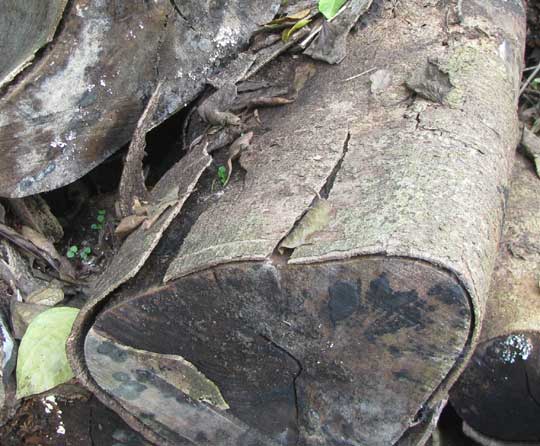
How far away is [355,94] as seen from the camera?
1942mm

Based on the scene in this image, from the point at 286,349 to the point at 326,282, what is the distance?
0.71 feet

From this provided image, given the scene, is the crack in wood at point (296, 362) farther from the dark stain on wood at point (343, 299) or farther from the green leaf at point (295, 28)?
the green leaf at point (295, 28)

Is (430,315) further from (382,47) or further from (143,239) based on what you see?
(382,47)

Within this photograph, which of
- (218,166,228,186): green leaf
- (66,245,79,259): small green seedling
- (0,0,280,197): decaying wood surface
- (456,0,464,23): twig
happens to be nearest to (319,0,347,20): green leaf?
(0,0,280,197): decaying wood surface

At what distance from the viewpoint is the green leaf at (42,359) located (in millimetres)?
1891

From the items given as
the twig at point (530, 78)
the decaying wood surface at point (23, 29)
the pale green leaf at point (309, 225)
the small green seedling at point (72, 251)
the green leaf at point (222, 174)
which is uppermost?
the decaying wood surface at point (23, 29)

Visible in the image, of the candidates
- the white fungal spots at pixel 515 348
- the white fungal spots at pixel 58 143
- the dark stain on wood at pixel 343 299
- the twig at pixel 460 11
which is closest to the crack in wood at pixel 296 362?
the dark stain on wood at pixel 343 299

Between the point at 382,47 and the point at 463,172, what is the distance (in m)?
0.58

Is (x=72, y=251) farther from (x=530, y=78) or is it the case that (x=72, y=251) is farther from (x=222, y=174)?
(x=530, y=78)

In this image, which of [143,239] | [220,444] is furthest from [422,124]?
[220,444]

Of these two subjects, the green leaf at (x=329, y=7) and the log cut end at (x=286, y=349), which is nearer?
the log cut end at (x=286, y=349)

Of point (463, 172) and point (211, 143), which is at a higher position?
point (211, 143)

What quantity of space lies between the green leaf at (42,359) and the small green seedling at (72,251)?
1.35ft

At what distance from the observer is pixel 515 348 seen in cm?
183
